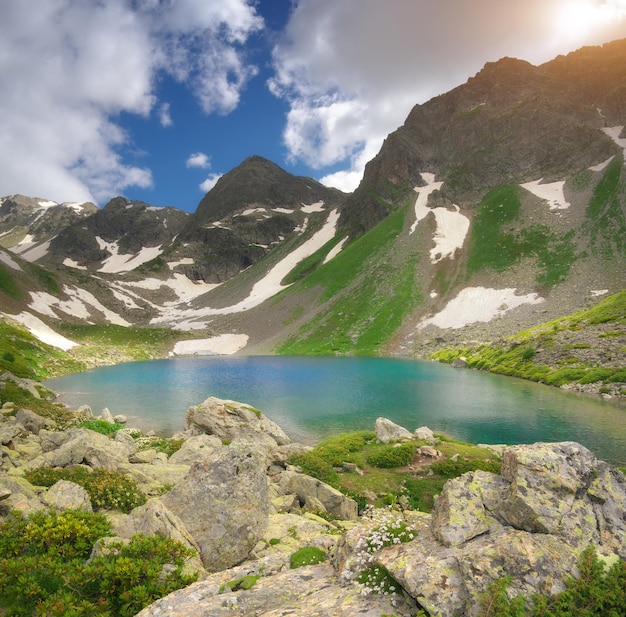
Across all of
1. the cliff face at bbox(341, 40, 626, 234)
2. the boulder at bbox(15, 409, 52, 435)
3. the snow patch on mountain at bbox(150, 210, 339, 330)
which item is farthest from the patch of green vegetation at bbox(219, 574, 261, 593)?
the cliff face at bbox(341, 40, 626, 234)

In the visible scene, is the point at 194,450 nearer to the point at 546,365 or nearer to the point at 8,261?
the point at 546,365

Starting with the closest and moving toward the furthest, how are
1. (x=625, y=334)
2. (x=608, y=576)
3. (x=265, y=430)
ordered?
(x=608, y=576) → (x=265, y=430) → (x=625, y=334)

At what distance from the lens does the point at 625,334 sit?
51.4 m

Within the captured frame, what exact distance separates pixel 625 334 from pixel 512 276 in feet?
216

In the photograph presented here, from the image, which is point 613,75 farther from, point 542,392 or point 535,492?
point 535,492

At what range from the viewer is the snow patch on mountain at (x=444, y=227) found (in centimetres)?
13512

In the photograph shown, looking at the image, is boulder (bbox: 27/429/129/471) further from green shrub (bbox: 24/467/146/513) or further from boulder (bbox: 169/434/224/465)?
boulder (bbox: 169/434/224/465)

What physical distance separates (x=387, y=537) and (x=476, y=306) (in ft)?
356

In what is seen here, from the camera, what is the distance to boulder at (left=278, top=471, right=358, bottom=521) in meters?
16.7

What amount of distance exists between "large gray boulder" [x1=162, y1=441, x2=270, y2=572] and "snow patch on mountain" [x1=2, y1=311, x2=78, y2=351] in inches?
4211

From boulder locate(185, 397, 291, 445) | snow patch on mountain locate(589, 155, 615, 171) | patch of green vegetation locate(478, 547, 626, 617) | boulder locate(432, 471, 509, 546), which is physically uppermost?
snow patch on mountain locate(589, 155, 615, 171)

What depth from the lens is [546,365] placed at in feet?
182

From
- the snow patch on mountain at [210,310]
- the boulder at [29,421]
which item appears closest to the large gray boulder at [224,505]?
the boulder at [29,421]

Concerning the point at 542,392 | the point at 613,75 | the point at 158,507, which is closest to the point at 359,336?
the point at 542,392
